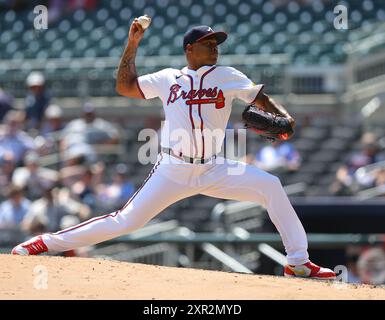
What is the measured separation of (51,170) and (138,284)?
6.55m

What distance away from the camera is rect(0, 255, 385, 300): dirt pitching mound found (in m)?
5.32

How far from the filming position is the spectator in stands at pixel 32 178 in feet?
36.5

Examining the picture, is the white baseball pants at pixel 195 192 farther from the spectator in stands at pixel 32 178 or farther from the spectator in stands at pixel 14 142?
the spectator in stands at pixel 14 142

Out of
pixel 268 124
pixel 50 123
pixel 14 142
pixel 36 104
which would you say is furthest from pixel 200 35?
pixel 36 104

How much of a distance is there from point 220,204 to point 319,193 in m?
1.15

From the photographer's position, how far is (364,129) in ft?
42.0

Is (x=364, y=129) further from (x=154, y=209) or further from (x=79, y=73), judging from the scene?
(x=154, y=209)

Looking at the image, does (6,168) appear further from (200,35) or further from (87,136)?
(200,35)

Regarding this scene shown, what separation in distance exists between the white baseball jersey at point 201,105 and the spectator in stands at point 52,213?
155 inches

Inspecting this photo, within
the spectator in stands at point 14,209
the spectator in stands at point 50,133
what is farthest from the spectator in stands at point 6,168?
the spectator in stands at point 14,209

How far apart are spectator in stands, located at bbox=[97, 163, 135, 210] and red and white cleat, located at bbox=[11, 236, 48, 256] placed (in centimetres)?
403

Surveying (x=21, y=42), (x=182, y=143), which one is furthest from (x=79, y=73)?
(x=182, y=143)

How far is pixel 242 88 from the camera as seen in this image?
602 cm
